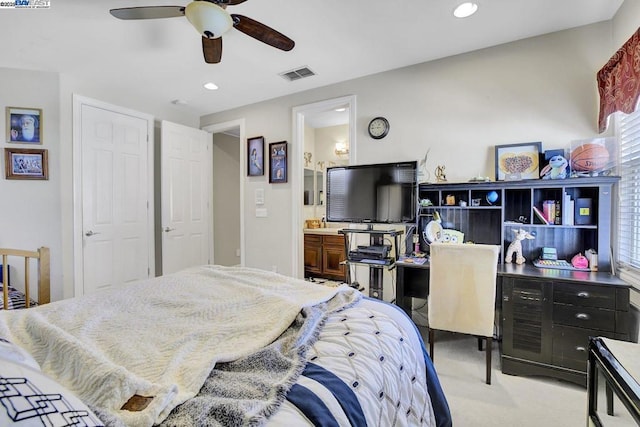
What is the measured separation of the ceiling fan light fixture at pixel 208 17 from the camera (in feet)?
5.40

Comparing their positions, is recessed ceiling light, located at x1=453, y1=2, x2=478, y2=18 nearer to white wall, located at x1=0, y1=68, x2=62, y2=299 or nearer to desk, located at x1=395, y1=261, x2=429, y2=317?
desk, located at x1=395, y1=261, x2=429, y2=317

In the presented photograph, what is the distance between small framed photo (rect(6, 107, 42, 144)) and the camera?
9.57ft

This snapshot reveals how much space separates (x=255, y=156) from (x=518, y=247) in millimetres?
3202

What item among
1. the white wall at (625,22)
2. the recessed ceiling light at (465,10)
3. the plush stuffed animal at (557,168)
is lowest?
the plush stuffed animal at (557,168)

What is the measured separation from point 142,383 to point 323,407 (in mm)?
466

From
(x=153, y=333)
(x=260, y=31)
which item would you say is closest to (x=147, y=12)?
(x=260, y=31)

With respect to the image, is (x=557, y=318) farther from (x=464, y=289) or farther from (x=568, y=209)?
(x=568, y=209)

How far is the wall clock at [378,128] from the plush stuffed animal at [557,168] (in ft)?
4.73

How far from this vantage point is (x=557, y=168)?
2.23m

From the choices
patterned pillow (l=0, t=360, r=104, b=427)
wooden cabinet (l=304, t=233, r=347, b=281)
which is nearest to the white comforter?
patterned pillow (l=0, t=360, r=104, b=427)

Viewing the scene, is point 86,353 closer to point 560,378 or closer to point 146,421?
point 146,421

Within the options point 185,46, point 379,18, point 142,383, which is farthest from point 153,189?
point 142,383

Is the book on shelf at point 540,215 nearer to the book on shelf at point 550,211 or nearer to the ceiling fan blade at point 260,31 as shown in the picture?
the book on shelf at point 550,211

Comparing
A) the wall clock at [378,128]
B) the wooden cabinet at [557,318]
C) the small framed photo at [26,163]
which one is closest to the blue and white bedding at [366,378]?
the wooden cabinet at [557,318]
